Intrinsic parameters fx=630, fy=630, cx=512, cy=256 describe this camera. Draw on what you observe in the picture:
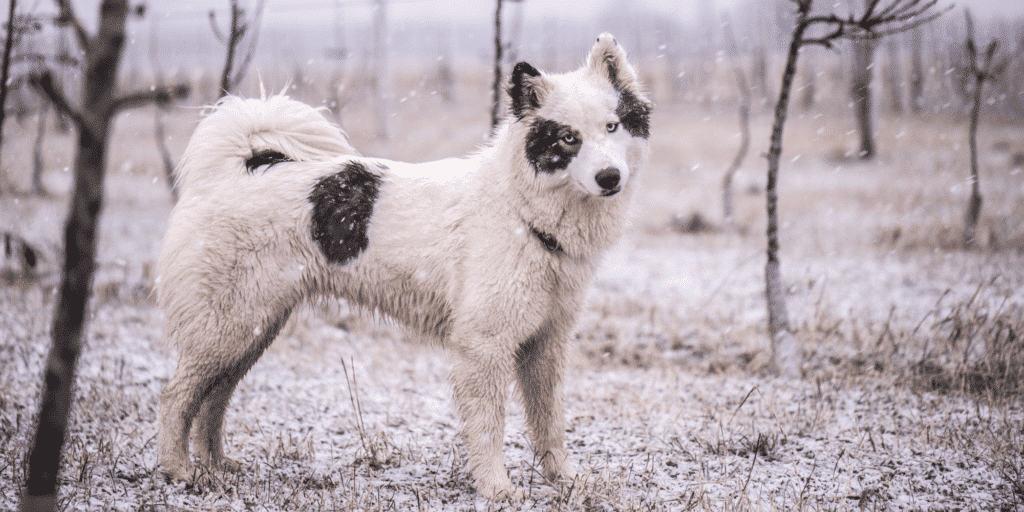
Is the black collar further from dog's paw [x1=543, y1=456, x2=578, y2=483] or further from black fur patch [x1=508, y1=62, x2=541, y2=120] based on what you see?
dog's paw [x1=543, y1=456, x2=578, y2=483]

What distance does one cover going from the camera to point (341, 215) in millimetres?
3104

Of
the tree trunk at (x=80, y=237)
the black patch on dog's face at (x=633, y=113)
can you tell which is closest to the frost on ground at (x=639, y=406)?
the tree trunk at (x=80, y=237)

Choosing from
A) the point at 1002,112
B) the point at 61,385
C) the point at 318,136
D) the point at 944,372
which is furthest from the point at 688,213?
the point at 1002,112

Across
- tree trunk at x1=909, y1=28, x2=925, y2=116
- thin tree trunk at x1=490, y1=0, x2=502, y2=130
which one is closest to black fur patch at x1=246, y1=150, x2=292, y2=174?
thin tree trunk at x1=490, y1=0, x2=502, y2=130

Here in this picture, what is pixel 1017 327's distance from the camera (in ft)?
16.0

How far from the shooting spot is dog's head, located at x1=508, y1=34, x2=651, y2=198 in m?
2.74

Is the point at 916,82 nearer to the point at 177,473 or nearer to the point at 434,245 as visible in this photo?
the point at 434,245

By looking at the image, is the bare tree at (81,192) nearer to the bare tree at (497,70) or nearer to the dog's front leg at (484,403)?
the dog's front leg at (484,403)

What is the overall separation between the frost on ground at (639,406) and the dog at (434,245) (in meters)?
0.33

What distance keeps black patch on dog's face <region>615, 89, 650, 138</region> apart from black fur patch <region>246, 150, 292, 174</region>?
1.75 meters

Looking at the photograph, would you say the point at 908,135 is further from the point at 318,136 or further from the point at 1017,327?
the point at 318,136

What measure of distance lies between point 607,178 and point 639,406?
228 centimetres

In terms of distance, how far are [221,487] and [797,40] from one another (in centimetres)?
459

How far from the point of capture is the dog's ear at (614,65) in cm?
302
